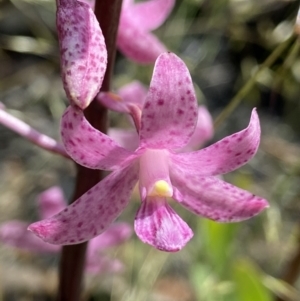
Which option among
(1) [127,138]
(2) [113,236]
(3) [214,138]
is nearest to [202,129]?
(1) [127,138]

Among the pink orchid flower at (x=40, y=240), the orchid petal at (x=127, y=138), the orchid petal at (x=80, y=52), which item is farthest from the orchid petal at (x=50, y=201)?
the orchid petal at (x=80, y=52)

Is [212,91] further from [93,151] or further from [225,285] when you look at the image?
[93,151]

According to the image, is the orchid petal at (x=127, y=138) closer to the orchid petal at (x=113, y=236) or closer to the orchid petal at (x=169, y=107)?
the orchid petal at (x=113, y=236)

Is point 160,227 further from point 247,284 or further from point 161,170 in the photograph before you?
point 247,284

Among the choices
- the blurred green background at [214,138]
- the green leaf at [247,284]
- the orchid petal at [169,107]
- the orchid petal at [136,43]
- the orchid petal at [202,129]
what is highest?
the orchid petal at [169,107]

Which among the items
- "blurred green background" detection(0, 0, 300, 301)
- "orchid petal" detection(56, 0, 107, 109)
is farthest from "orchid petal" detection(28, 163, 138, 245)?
"blurred green background" detection(0, 0, 300, 301)

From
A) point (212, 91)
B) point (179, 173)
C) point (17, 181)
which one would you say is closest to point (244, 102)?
point (212, 91)
